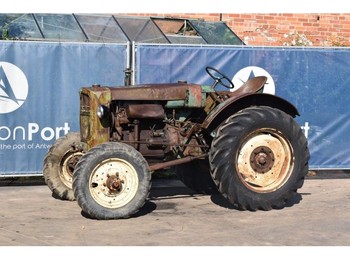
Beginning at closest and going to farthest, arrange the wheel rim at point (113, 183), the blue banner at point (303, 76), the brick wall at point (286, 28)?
the wheel rim at point (113, 183) < the blue banner at point (303, 76) < the brick wall at point (286, 28)

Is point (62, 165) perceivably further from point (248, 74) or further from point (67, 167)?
point (248, 74)

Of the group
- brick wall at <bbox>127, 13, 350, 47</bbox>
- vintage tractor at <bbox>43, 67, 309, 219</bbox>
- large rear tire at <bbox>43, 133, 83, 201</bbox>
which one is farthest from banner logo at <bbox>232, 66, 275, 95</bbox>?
brick wall at <bbox>127, 13, 350, 47</bbox>

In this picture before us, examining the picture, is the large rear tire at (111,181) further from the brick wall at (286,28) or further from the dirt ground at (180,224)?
the brick wall at (286,28)

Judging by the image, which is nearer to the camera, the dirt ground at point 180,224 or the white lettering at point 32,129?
the dirt ground at point 180,224

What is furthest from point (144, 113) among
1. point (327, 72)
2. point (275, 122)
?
point (327, 72)

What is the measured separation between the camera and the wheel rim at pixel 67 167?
8.75 metres

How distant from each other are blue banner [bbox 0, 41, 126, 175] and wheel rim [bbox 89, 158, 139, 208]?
2.67 metres

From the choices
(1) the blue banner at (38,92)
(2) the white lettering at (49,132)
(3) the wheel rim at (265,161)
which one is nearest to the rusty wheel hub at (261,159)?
(3) the wheel rim at (265,161)

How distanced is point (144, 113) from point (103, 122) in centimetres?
53

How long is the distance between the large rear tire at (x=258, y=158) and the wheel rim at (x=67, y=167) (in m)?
2.04

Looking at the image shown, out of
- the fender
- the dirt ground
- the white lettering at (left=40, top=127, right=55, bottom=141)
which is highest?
the fender

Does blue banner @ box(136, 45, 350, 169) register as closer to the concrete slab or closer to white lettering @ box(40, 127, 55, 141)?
the concrete slab

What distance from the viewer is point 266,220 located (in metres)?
7.48

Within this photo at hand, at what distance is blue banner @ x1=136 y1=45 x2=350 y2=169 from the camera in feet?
33.8
